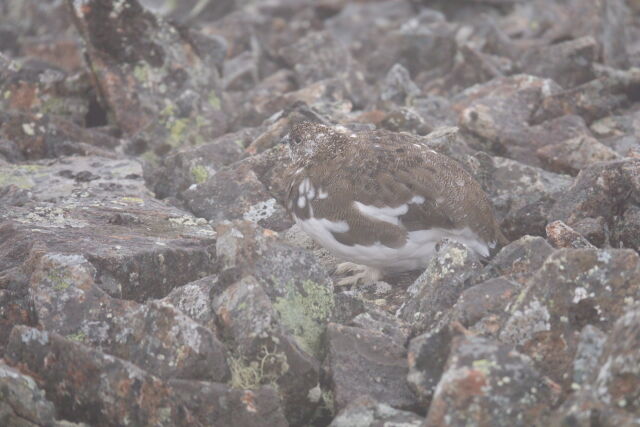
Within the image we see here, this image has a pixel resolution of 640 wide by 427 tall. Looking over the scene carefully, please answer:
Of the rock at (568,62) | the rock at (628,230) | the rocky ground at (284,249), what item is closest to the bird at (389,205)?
the rocky ground at (284,249)

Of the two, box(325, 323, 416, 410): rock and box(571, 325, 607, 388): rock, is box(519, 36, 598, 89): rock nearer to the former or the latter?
box(325, 323, 416, 410): rock

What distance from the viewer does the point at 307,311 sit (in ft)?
15.9

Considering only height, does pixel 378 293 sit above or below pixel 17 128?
below

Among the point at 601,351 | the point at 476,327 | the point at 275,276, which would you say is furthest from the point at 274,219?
the point at 601,351

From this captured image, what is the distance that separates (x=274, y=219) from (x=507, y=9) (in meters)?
8.58

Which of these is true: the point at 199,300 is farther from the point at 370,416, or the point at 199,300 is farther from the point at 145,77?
the point at 145,77

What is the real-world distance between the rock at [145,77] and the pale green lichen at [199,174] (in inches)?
51.6

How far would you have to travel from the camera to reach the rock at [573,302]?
4238 mm

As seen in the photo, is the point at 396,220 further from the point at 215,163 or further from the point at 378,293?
the point at 215,163

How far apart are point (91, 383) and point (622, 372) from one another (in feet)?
7.52

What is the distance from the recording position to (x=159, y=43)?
30.2ft

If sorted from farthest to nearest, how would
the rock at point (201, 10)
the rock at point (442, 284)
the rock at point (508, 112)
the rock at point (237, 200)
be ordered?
the rock at point (201, 10) < the rock at point (508, 112) < the rock at point (237, 200) < the rock at point (442, 284)

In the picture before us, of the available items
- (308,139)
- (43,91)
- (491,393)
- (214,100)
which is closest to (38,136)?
(43,91)

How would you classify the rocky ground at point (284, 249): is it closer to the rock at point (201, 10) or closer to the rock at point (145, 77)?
the rock at point (145, 77)
